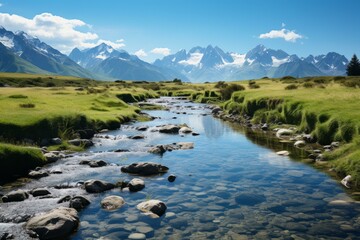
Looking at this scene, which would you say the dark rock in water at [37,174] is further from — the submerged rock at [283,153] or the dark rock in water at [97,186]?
the submerged rock at [283,153]

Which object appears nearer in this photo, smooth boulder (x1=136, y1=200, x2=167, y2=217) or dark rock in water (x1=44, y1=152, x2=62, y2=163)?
smooth boulder (x1=136, y1=200, x2=167, y2=217)

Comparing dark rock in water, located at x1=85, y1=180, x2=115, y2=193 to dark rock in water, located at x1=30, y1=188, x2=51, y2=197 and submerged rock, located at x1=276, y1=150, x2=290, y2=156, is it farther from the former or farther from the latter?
submerged rock, located at x1=276, y1=150, x2=290, y2=156

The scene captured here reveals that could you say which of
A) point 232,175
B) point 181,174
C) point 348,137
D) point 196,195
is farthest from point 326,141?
point 196,195

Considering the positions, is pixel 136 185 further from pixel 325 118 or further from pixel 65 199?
pixel 325 118

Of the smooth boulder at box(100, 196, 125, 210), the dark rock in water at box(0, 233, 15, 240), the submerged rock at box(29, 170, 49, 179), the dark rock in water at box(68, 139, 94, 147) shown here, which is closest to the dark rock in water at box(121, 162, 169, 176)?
the submerged rock at box(29, 170, 49, 179)

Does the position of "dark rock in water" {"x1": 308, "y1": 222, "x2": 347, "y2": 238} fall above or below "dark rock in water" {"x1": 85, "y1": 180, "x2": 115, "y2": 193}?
below

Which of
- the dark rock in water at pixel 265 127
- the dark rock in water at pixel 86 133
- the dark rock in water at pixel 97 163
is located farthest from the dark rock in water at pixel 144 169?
the dark rock in water at pixel 265 127

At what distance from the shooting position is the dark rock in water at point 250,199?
21844 mm

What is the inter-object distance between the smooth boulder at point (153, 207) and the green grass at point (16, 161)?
12646 mm

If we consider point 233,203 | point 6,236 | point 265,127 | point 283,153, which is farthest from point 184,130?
point 6,236

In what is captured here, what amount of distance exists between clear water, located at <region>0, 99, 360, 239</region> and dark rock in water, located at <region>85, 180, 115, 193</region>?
688 millimetres

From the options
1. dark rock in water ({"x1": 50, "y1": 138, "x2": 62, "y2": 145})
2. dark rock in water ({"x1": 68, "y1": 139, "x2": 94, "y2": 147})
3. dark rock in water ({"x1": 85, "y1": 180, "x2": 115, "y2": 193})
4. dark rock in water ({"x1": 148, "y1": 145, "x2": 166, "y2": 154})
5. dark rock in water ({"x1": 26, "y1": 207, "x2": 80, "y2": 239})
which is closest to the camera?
dark rock in water ({"x1": 26, "y1": 207, "x2": 80, "y2": 239})

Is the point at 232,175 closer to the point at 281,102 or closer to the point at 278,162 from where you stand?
the point at 278,162

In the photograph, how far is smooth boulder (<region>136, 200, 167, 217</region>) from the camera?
789 inches
